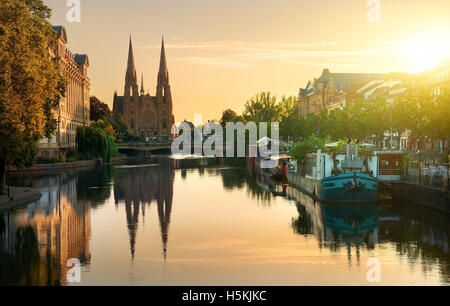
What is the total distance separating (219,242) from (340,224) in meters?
8.47

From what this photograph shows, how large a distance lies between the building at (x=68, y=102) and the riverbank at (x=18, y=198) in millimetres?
39467

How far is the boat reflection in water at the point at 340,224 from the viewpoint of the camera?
88.8 ft

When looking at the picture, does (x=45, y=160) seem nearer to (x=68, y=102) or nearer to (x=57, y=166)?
(x=57, y=166)

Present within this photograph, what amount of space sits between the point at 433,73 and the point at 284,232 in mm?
78924

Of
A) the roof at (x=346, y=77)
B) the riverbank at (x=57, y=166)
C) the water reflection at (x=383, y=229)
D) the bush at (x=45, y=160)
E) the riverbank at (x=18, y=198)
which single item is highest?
the roof at (x=346, y=77)

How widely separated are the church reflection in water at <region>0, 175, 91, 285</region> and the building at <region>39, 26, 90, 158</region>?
48.5 metres

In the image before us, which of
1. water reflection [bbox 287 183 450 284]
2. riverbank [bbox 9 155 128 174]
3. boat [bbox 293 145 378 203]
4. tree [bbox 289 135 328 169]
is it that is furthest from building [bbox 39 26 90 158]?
water reflection [bbox 287 183 450 284]

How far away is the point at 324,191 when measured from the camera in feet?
136

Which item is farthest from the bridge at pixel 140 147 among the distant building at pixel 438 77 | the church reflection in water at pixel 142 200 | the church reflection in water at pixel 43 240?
the church reflection in water at pixel 43 240

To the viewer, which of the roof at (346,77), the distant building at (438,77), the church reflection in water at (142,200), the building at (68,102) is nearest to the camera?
the church reflection in water at (142,200)

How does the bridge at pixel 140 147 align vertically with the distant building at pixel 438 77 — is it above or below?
below

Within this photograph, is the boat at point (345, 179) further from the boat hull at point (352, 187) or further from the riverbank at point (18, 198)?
the riverbank at point (18, 198)

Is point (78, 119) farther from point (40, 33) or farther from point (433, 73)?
point (40, 33)

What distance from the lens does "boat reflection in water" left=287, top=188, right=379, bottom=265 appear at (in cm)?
2708
